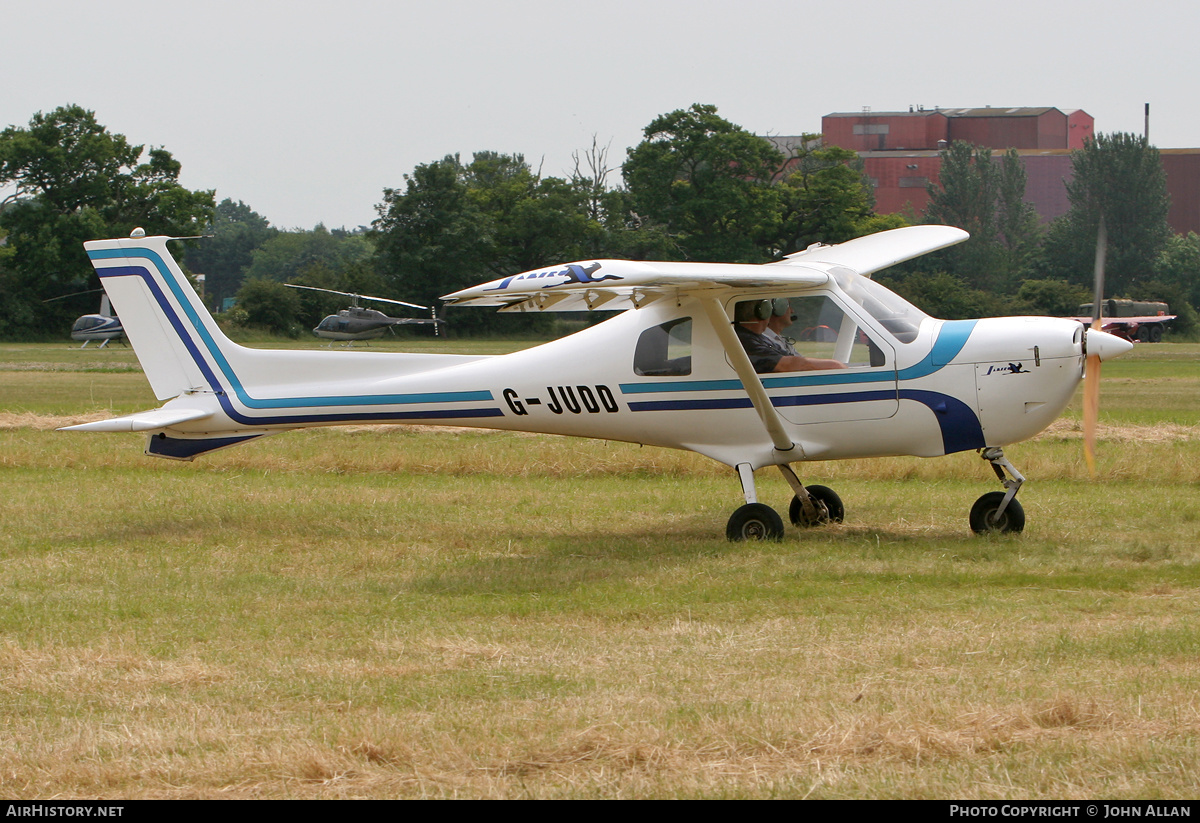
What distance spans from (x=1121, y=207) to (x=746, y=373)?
253 feet

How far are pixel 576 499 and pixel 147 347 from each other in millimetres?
4403

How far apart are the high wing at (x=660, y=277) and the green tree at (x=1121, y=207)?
6796cm

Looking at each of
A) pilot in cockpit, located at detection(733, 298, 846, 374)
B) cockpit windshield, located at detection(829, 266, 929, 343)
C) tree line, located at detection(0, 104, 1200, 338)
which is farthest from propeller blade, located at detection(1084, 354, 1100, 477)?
tree line, located at detection(0, 104, 1200, 338)

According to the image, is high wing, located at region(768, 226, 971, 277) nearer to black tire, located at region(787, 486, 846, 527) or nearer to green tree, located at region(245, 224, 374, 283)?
black tire, located at region(787, 486, 846, 527)

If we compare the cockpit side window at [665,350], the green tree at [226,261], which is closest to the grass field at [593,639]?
the cockpit side window at [665,350]

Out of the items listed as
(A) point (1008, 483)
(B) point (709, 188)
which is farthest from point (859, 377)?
(B) point (709, 188)

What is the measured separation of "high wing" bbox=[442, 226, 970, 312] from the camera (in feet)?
26.3

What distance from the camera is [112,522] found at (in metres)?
11.0

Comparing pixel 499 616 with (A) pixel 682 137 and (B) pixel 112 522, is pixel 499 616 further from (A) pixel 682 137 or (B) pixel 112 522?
(A) pixel 682 137

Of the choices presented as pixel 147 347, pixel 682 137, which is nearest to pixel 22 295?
pixel 682 137

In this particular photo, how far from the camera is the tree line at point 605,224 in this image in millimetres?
58406

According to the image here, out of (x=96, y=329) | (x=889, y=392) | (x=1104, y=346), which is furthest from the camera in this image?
(x=96, y=329)

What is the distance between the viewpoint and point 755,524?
9.88 meters

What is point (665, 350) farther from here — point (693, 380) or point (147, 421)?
point (147, 421)
